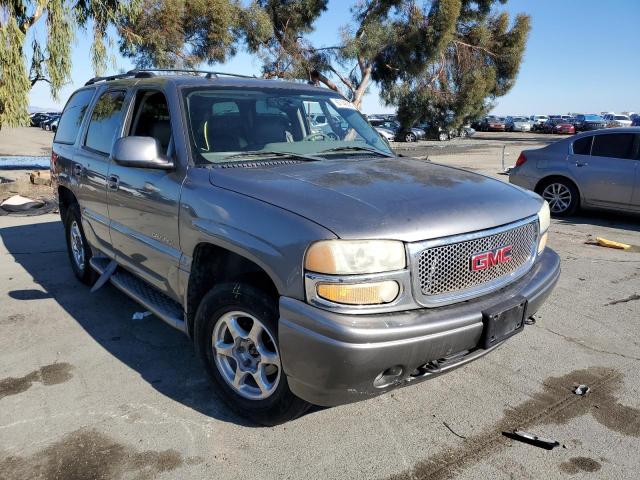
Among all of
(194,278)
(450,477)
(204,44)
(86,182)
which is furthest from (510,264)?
(204,44)

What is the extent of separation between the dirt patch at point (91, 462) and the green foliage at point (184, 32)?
74.9ft

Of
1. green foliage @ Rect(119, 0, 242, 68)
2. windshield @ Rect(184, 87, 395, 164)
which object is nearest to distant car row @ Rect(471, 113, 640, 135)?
green foliage @ Rect(119, 0, 242, 68)

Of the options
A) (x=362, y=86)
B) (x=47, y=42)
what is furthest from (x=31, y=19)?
(x=362, y=86)

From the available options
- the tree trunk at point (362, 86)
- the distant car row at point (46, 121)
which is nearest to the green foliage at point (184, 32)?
the tree trunk at point (362, 86)

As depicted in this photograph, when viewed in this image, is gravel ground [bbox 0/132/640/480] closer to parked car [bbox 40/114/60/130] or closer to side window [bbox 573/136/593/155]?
side window [bbox 573/136/593/155]

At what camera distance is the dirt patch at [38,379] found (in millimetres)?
3498

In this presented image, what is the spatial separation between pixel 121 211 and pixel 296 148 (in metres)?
1.44

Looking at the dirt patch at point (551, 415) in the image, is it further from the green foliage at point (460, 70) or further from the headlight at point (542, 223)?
the green foliage at point (460, 70)

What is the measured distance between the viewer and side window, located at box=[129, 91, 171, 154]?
12.6 ft

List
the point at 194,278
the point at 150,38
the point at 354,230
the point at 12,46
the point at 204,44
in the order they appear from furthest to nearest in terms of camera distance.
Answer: the point at 204,44 < the point at 150,38 < the point at 12,46 < the point at 194,278 < the point at 354,230

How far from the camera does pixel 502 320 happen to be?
2830 mm

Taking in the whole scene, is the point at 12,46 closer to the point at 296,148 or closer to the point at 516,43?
the point at 296,148

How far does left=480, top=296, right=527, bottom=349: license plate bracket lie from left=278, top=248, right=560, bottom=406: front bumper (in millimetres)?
40

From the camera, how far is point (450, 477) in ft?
8.75
